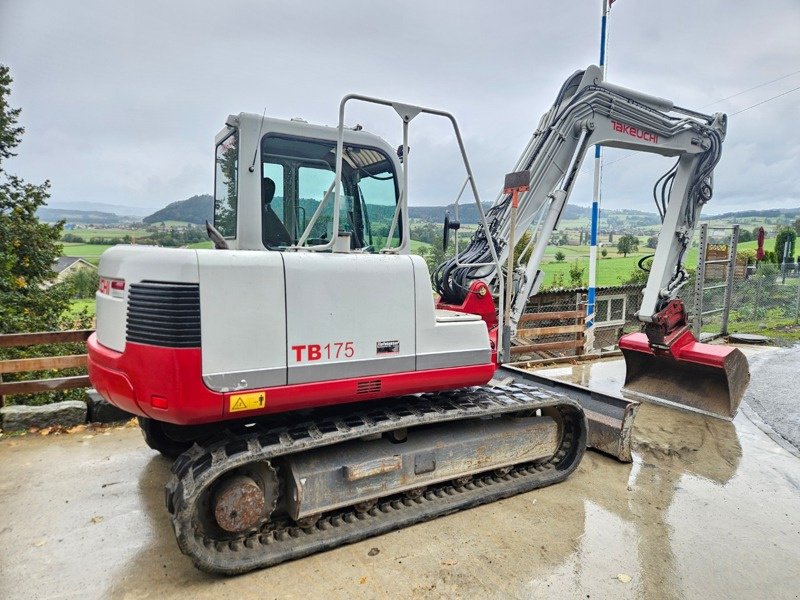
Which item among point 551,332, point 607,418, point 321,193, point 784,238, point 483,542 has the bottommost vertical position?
point 483,542

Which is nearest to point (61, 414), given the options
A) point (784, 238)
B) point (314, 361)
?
point (314, 361)

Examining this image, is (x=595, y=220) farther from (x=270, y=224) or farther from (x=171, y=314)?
(x=171, y=314)

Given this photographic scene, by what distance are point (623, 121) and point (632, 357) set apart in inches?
131

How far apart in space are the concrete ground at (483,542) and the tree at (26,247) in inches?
233

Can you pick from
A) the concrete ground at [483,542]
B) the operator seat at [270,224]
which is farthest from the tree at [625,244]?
the operator seat at [270,224]

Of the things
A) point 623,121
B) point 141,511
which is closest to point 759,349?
point 623,121

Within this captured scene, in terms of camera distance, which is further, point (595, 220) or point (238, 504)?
point (595, 220)

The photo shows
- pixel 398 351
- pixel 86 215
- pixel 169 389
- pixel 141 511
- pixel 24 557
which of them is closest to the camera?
pixel 169 389

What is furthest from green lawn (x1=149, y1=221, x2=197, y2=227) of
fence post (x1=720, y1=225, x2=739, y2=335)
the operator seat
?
fence post (x1=720, y1=225, x2=739, y2=335)

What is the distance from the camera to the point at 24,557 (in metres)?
3.23

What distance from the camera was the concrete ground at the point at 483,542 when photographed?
3002mm

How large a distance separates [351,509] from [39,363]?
165 inches

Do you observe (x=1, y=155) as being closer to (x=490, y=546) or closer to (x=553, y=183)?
(x=553, y=183)

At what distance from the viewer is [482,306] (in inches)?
172
